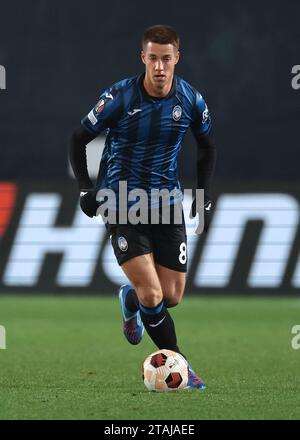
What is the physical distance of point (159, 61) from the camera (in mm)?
6859

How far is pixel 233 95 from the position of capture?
15.1 metres

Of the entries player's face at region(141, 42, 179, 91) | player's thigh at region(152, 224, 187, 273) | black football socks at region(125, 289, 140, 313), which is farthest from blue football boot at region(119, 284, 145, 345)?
player's face at region(141, 42, 179, 91)

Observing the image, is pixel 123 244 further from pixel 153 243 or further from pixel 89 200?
pixel 89 200

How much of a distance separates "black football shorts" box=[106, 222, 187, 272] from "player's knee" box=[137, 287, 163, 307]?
209 millimetres

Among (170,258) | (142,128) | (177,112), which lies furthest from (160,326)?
(177,112)

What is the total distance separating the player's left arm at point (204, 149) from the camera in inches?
286

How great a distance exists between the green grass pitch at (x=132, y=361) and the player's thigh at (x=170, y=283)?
55 cm

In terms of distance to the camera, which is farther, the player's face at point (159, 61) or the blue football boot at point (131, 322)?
the blue football boot at point (131, 322)

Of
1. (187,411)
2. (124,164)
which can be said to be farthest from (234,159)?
(187,411)

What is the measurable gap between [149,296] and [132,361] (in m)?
1.97

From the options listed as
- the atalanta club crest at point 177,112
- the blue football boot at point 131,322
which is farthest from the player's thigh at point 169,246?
the atalanta club crest at point 177,112

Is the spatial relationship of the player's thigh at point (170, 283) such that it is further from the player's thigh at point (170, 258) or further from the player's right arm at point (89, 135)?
the player's right arm at point (89, 135)
